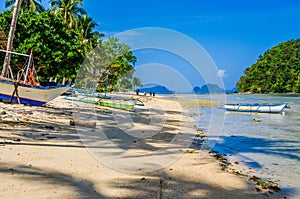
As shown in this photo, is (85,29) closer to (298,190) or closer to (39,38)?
(39,38)

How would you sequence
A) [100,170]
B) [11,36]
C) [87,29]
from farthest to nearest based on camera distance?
1. [87,29]
2. [11,36]
3. [100,170]

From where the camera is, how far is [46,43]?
73.4ft

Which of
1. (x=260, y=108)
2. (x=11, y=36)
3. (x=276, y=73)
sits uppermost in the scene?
(x=276, y=73)

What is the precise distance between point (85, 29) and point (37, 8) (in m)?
11.4

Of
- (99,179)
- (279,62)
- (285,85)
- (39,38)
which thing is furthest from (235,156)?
(279,62)

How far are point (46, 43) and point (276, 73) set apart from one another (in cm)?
12582

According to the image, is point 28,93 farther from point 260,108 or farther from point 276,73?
point 276,73

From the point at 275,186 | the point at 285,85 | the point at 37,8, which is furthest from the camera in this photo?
the point at 285,85

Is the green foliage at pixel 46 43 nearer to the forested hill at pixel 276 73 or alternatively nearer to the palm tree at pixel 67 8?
the palm tree at pixel 67 8

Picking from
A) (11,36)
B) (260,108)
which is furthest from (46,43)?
(260,108)

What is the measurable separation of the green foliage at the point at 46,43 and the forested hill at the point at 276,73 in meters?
118

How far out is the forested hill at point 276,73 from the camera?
119412 mm

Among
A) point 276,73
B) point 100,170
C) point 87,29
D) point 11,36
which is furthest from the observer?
point 276,73

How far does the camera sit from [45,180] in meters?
4.60
